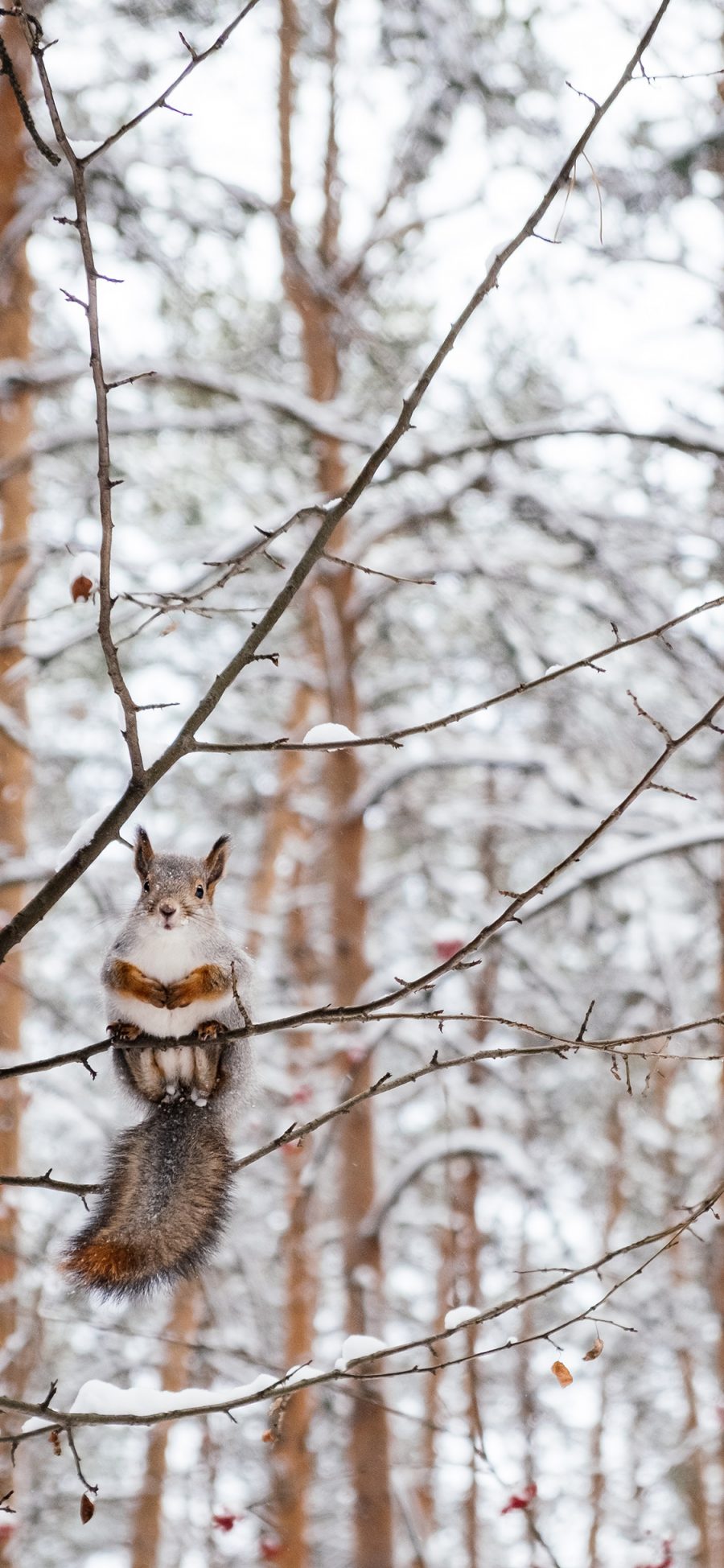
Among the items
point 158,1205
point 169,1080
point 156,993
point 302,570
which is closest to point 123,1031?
point 156,993

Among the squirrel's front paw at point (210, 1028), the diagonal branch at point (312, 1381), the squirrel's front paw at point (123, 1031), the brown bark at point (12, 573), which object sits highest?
the brown bark at point (12, 573)

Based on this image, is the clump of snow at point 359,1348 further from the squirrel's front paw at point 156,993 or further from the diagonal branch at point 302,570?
the diagonal branch at point 302,570

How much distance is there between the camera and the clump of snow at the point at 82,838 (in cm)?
208

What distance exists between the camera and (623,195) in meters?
6.54

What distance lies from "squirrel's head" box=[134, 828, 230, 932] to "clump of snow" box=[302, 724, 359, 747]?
0.64 meters

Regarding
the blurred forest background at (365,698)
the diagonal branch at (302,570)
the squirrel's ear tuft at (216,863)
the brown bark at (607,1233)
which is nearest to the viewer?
the diagonal branch at (302,570)

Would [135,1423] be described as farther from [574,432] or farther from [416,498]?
[416,498]

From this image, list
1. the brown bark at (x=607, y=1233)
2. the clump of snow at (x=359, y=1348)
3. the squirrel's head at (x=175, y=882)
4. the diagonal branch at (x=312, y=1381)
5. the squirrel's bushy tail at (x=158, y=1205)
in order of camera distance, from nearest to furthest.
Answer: the diagonal branch at (x=312, y=1381) < the clump of snow at (x=359, y=1348) < the squirrel's bushy tail at (x=158, y=1205) < the squirrel's head at (x=175, y=882) < the brown bark at (x=607, y=1233)

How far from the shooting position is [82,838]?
83.1 inches

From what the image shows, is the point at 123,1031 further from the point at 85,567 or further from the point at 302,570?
→ the point at 302,570

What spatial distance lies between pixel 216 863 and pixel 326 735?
838 millimetres

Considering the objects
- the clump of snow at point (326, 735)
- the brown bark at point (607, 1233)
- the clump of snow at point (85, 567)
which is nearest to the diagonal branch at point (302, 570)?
the clump of snow at point (326, 735)

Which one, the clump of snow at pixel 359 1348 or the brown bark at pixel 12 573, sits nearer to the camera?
the clump of snow at pixel 359 1348

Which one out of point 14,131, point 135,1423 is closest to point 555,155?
point 14,131
